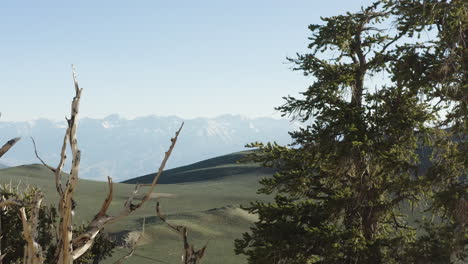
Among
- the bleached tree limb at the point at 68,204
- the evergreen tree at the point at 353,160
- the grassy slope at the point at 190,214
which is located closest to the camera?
the bleached tree limb at the point at 68,204

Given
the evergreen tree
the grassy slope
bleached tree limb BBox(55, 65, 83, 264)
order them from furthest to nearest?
the grassy slope → the evergreen tree → bleached tree limb BBox(55, 65, 83, 264)

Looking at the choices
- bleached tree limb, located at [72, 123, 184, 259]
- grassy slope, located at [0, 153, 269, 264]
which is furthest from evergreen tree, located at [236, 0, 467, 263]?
bleached tree limb, located at [72, 123, 184, 259]

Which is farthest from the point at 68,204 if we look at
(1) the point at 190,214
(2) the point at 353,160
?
(1) the point at 190,214

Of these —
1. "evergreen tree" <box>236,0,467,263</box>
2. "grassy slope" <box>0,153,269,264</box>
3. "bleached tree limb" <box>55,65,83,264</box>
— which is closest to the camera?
"bleached tree limb" <box>55,65,83,264</box>

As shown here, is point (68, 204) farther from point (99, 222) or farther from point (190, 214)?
point (190, 214)

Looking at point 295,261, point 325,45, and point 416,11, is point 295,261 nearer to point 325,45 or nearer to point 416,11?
point 325,45

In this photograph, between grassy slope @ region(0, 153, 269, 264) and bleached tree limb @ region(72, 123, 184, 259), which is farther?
grassy slope @ region(0, 153, 269, 264)

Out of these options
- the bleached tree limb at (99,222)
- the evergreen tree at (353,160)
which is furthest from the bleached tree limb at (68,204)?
the evergreen tree at (353,160)

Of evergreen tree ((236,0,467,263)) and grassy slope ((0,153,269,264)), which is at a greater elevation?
evergreen tree ((236,0,467,263))

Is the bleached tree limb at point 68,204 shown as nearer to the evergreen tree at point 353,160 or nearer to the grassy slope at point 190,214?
the grassy slope at point 190,214

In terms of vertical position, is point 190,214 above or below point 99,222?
below

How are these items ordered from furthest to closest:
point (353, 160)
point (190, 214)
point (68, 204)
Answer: point (190, 214) < point (353, 160) < point (68, 204)

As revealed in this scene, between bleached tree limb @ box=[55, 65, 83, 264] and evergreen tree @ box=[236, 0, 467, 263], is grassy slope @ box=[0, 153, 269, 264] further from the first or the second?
bleached tree limb @ box=[55, 65, 83, 264]

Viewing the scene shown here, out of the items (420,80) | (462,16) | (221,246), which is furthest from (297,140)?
(221,246)
